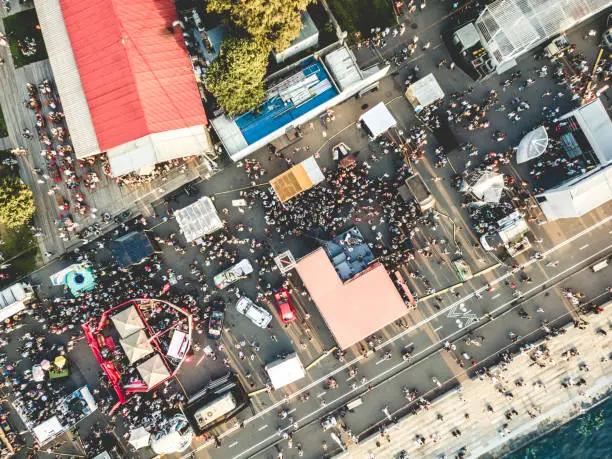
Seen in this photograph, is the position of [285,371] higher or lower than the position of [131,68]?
lower

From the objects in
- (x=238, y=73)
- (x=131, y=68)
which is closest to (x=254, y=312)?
(x=238, y=73)

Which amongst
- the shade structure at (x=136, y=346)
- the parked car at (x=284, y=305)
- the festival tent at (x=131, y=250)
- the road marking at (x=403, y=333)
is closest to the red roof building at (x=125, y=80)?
the festival tent at (x=131, y=250)

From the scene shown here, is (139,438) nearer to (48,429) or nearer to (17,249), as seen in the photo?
(48,429)

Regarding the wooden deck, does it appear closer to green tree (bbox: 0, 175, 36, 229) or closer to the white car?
green tree (bbox: 0, 175, 36, 229)

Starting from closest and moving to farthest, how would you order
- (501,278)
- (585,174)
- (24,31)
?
(585,174) → (501,278) → (24,31)

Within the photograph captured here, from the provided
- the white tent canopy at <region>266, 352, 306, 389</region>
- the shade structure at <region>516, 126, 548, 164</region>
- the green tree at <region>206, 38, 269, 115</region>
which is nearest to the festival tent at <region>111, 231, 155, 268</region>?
the green tree at <region>206, 38, 269, 115</region>
